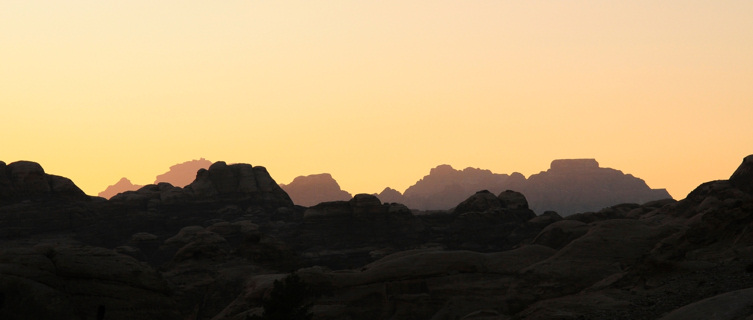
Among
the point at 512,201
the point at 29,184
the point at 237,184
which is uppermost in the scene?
the point at 237,184

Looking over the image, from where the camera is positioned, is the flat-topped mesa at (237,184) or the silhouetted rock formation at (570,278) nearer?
the silhouetted rock formation at (570,278)

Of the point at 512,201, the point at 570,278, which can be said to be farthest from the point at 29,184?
the point at 570,278

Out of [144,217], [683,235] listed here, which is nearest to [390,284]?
[683,235]

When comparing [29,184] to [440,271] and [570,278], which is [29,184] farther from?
[570,278]

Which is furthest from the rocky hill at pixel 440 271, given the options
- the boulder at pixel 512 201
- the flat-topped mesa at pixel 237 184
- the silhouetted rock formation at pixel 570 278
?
the flat-topped mesa at pixel 237 184

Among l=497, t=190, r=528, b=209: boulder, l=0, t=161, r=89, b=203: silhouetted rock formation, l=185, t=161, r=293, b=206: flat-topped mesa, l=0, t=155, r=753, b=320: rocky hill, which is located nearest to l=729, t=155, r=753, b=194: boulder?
l=0, t=155, r=753, b=320: rocky hill

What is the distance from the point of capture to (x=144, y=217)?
145500mm

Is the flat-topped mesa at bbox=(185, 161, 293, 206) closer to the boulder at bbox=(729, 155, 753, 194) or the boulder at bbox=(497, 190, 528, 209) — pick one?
the boulder at bbox=(497, 190, 528, 209)

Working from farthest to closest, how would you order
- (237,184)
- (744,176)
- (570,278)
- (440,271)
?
(237,184) → (744,176) → (440,271) → (570,278)

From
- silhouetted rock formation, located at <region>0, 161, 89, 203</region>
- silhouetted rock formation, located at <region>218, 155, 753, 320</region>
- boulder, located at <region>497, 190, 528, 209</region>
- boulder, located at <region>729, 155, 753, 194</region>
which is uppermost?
silhouetted rock formation, located at <region>0, 161, 89, 203</region>

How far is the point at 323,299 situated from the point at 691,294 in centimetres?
3036

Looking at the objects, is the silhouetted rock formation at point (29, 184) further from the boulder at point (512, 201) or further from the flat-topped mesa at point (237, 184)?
the boulder at point (512, 201)

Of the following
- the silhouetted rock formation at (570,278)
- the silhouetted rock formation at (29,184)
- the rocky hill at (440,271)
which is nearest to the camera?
the silhouetted rock formation at (570,278)

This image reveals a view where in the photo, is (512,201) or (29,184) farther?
(512,201)
